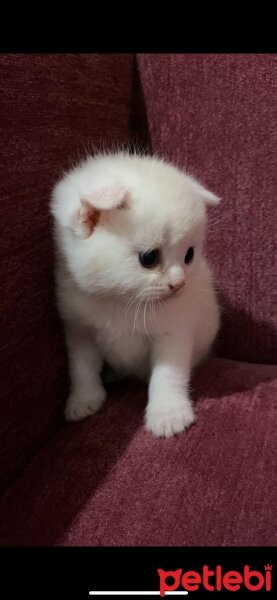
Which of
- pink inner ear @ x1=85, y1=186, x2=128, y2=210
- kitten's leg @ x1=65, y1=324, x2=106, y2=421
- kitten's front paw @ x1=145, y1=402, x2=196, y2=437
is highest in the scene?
pink inner ear @ x1=85, y1=186, x2=128, y2=210

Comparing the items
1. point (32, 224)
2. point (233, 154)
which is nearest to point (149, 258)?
point (32, 224)

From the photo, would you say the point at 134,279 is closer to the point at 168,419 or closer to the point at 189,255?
the point at 189,255

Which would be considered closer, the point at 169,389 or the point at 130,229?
the point at 130,229

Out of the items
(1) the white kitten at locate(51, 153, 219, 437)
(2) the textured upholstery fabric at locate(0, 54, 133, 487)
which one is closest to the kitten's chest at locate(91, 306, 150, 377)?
(1) the white kitten at locate(51, 153, 219, 437)

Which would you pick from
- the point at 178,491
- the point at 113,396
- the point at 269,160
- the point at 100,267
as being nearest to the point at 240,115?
the point at 269,160

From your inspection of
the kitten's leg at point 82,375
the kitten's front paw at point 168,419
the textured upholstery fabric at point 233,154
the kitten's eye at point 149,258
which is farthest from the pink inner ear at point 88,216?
the textured upholstery fabric at point 233,154

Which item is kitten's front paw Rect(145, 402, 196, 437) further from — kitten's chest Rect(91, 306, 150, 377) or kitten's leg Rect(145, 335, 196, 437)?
kitten's chest Rect(91, 306, 150, 377)
